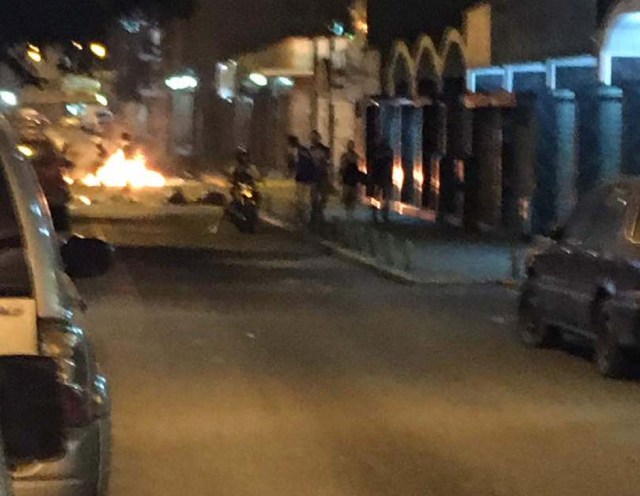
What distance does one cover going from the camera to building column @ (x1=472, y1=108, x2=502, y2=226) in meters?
32.7

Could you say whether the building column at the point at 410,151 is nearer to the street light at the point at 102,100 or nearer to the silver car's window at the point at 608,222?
the silver car's window at the point at 608,222

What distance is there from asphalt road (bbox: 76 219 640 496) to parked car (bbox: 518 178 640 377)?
0.30 meters

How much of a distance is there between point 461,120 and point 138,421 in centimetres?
2489

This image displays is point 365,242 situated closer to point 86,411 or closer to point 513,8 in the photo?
point 513,8

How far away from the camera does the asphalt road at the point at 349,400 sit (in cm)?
952

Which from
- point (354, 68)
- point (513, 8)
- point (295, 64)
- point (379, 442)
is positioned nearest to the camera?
point (379, 442)

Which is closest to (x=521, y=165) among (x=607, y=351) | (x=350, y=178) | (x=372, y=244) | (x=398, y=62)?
(x=350, y=178)

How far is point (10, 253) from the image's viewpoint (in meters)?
6.33

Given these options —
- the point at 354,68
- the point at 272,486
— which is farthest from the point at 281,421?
the point at 354,68

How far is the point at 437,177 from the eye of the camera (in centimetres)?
3622

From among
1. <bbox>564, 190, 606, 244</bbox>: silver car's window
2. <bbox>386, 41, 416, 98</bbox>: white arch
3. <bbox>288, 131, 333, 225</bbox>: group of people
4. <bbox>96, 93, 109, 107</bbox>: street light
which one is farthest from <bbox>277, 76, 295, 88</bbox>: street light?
<bbox>564, 190, 606, 244</bbox>: silver car's window

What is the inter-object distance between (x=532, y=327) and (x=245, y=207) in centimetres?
1784

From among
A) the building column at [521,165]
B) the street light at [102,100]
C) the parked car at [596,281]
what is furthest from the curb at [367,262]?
the street light at [102,100]

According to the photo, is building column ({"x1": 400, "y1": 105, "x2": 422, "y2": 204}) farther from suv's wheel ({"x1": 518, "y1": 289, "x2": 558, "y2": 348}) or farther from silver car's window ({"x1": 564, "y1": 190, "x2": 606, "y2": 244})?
silver car's window ({"x1": 564, "y1": 190, "x2": 606, "y2": 244})
